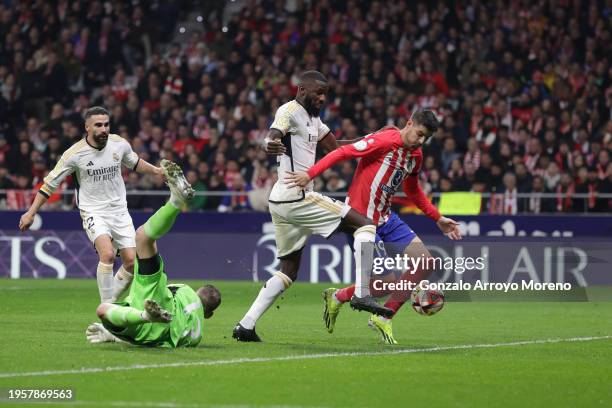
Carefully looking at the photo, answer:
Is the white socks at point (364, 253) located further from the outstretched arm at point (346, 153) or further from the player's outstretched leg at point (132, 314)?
the player's outstretched leg at point (132, 314)

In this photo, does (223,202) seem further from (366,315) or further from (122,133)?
(366,315)

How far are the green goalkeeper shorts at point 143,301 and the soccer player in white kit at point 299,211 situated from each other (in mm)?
1124

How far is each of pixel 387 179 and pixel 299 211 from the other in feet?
2.89

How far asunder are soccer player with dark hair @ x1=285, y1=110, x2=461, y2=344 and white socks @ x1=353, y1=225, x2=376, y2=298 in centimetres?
38

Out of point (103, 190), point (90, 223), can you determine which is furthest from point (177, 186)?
point (103, 190)

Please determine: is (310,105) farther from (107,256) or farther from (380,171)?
(107,256)

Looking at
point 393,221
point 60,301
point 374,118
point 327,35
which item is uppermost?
point 327,35

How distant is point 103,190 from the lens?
12961mm

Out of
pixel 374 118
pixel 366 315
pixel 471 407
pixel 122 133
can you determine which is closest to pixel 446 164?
pixel 374 118

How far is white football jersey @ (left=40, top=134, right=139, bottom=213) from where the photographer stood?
12.7m

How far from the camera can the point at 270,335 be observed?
11.6 m

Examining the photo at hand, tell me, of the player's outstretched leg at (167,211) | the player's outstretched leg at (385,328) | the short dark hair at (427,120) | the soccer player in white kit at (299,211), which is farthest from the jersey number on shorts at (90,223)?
the short dark hair at (427,120)

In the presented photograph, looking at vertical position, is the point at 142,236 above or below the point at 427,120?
below

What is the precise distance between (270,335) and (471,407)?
15.2ft
